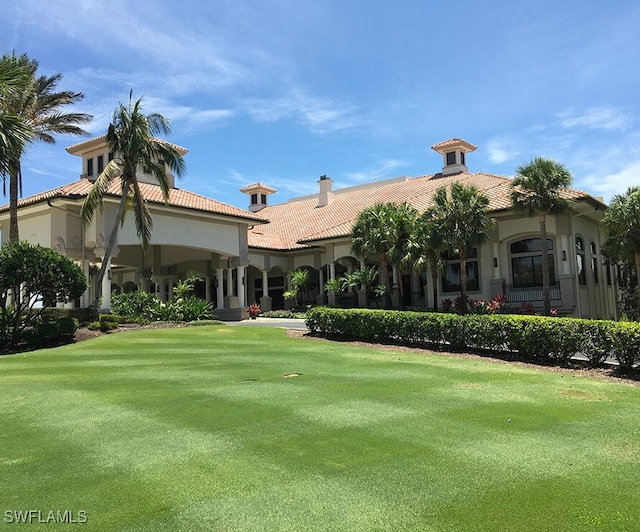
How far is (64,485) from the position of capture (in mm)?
5227

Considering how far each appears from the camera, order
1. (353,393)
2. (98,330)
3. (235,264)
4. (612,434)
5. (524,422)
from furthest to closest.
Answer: (235,264) < (98,330) < (353,393) < (524,422) < (612,434)

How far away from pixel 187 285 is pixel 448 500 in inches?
1003

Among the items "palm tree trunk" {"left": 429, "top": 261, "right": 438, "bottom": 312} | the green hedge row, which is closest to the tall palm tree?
the green hedge row

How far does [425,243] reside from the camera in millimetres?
26656

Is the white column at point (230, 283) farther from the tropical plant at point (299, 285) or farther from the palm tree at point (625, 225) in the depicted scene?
the palm tree at point (625, 225)

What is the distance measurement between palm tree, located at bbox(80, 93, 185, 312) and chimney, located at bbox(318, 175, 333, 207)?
2193 centimetres

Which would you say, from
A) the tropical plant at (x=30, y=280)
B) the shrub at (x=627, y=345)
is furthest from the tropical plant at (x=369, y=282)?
the shrub at (x=627, y=345)

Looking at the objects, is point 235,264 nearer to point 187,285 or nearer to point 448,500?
point 187,285

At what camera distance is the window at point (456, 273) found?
30.0m

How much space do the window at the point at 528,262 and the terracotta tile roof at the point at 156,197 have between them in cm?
1493

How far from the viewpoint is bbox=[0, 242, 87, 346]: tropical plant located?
682 inches

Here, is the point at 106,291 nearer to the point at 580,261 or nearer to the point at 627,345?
the point at 627,345

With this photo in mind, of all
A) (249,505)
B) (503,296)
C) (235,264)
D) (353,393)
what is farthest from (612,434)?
(235,264)

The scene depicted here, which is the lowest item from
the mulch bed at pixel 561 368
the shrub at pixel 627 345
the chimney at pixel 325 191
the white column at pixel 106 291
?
the mulch bed at pixel 561 368
